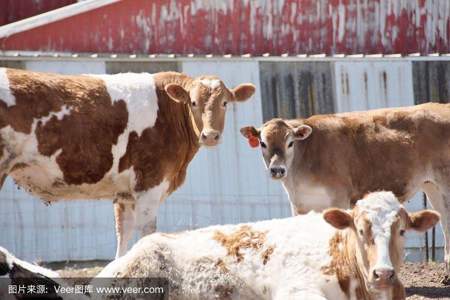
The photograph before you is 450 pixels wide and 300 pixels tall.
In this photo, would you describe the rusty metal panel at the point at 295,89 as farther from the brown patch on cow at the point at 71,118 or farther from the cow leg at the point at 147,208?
the brown patch on cow at the point at 71,118

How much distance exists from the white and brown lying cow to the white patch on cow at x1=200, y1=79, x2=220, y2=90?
3.46ft

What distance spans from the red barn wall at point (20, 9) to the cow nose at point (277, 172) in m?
12.4

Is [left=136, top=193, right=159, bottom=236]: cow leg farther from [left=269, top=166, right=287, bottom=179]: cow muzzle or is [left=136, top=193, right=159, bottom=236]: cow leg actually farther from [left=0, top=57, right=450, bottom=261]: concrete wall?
[left=0, top=57, right=450, bottom=261]: concrete wall

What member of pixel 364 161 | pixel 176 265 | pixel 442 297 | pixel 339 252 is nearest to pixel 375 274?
pixel 339 252

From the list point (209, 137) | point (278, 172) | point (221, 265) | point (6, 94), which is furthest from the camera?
point (278, 172)

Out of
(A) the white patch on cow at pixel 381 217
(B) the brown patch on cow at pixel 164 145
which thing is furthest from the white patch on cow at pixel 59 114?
(A) the white patch on cow at pixel 381 217

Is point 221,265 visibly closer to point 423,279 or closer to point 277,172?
point 277,172

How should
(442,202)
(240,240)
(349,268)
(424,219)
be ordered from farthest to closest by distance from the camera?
(442,202) < (240,240) < (424,219) < (349,268)

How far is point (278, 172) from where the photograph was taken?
14445mm

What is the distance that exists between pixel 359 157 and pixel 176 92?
247 cm

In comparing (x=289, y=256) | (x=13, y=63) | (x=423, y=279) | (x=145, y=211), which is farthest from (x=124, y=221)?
(x=13, y=63)

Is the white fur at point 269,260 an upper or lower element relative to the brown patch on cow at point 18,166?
lower

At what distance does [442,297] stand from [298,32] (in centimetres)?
1190

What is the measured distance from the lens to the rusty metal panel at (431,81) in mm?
24031
